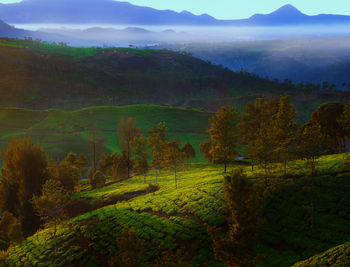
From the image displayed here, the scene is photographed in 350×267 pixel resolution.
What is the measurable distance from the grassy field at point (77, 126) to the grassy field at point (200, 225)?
256ft

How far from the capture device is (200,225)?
45.8 metres

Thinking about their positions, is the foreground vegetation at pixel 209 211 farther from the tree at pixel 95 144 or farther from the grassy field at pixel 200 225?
the tree at pixel 95 144

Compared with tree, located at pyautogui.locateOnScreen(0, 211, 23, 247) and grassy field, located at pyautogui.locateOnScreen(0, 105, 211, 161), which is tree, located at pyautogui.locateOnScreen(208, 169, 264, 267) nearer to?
tree, located at pyautogui.locateOnScreen(0, 211, 23, 247)

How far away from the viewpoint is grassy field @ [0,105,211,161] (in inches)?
5625

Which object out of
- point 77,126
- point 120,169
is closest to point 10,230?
point 120,169

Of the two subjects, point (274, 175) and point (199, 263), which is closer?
point (199, 263)

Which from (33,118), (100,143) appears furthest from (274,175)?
(33,118)

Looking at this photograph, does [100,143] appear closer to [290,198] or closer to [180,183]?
[180,183]

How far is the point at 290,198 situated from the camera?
4866 centimetres

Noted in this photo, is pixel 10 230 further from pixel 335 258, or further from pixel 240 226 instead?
pixel 335 258

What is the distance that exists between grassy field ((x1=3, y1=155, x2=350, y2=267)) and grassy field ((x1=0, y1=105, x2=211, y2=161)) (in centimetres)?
7797

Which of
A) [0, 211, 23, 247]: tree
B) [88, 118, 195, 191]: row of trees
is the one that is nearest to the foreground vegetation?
[0, 211, 23, 247]: tree

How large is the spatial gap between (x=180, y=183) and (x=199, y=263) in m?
30.1

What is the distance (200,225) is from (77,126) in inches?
5396
